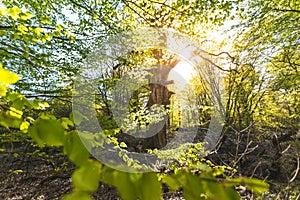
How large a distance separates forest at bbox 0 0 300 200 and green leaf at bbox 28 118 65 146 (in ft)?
4.99

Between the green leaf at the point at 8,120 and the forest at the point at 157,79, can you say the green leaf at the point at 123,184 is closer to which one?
the green leaf at the point at 8,120

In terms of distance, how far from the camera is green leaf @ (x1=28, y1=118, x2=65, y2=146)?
583 mm

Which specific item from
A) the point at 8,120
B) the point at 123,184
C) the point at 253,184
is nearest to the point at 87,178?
the point at 123,184

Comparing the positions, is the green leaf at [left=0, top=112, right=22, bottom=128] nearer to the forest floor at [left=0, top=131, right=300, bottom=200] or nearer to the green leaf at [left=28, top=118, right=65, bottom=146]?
the green leaf at [left=28, top=118, right=65, bottom=146]

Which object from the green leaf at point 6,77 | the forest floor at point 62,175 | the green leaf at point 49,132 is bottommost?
the forest floor at point 62,175

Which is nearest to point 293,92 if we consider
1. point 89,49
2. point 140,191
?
point 89,49

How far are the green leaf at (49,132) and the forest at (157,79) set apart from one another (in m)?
1.52

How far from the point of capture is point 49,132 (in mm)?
592

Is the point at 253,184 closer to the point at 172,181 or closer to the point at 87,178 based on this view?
the point at 172,181

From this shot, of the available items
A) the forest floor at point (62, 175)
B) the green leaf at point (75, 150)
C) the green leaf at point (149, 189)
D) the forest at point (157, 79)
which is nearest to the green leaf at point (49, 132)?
the green leaf at point (75, 150)

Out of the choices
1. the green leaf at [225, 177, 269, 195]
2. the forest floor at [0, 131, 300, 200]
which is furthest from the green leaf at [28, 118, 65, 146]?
the forest floor at [0, 131, 300, 200]

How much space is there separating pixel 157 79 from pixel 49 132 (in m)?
7.61

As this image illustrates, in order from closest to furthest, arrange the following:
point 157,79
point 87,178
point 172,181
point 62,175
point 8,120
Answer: point 87,178 < point 172,181 < point 8,120 < point 62,175 < point 157,79

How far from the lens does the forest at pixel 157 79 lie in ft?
12.8
